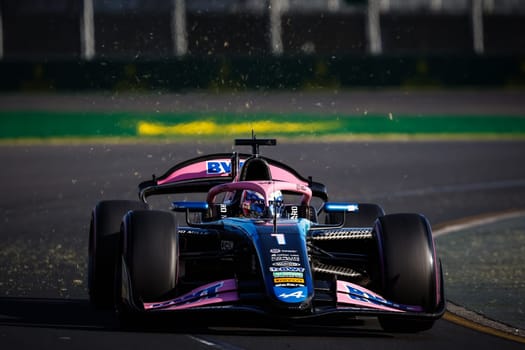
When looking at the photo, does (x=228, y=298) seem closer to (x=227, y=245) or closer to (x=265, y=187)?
(x=227, y=245)

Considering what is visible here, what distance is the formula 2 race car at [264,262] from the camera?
31.0 feet

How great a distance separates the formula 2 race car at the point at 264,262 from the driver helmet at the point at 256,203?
0.03 ft

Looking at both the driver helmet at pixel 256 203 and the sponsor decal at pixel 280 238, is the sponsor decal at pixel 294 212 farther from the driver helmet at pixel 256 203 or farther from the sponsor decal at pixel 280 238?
the sponsor decal at pixel 280 238

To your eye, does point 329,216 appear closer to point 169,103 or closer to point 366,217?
point 366,217

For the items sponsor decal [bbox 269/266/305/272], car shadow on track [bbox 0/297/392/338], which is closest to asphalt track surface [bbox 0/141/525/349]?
car shadow on track [bbox 0/297/392/338]

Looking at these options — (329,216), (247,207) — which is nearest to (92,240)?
(247,207)

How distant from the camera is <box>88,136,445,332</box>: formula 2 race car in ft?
31.0

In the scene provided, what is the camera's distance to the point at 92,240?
11.0 meters

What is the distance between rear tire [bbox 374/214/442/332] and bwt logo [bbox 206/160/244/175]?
8.36 feet

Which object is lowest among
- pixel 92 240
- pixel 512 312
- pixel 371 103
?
pixel 512 312

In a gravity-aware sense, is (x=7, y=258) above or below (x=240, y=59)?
below

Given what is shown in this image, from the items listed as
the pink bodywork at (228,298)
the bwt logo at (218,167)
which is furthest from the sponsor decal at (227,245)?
the bwt logo at (218,167)

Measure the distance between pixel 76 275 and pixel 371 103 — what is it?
2339 cm

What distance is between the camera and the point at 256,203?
35.3ft
